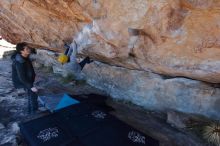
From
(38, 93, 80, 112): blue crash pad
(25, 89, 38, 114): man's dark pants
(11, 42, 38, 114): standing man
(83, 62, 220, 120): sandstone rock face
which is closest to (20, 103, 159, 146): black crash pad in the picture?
(38, 93, 80, 112): blue crash pad

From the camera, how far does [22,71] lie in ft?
17.3

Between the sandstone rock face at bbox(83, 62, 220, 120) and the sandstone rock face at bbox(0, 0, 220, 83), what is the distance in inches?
8.4

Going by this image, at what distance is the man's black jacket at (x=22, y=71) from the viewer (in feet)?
17.1

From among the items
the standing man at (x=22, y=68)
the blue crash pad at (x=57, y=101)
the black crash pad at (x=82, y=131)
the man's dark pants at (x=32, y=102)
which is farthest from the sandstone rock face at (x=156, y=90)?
the standing man at (x=22, y=68)

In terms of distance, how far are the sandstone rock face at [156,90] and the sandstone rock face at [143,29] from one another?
21cm

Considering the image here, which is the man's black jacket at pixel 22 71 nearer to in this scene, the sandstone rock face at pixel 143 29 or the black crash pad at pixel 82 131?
the black crash pad at pixel 82 131

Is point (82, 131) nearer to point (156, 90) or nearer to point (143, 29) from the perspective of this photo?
point (143, 29)

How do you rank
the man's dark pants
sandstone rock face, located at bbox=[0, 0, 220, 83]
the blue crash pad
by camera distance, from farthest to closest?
the man's dark pants, the blue crash pad, sandstone rock face, located at bbox=[0, 0, 220, 83]

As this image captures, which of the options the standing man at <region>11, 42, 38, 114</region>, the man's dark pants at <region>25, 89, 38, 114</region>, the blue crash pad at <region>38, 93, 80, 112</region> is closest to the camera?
the standing man at <region>11, 42, 38, 114</region>

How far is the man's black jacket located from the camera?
5.22 meters

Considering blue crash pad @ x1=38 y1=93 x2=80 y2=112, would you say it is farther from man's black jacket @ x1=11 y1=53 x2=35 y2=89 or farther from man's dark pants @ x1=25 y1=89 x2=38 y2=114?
man's black jacket @ x1=11 y1=53 x2=35 y2=89

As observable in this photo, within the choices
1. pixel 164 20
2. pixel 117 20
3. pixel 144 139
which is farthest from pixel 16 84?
pixel 164 20

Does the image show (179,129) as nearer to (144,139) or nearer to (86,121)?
(144,139)

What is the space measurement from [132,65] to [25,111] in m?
2.47
